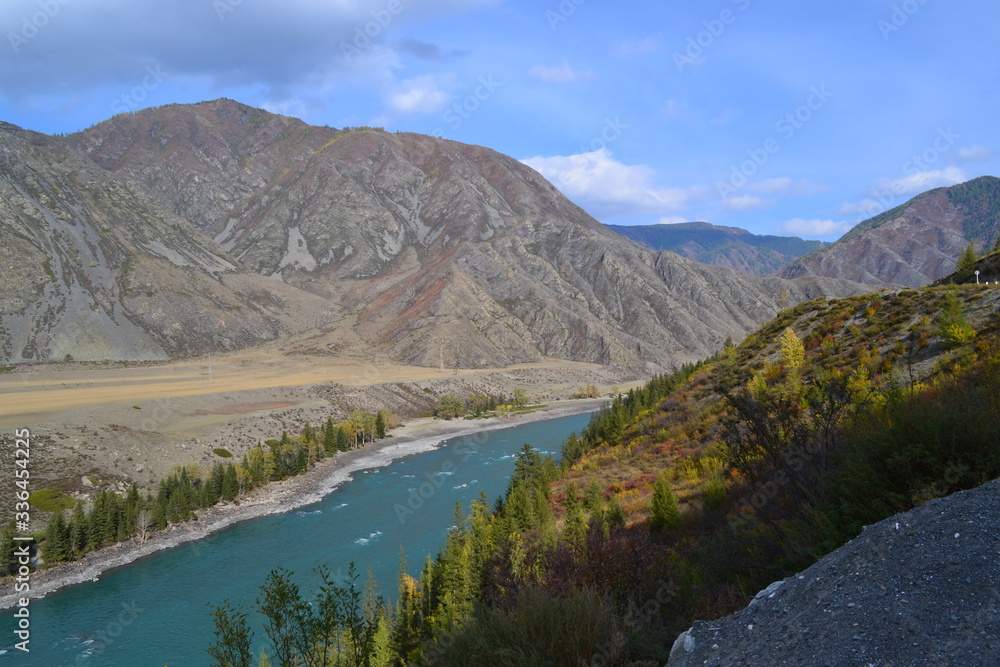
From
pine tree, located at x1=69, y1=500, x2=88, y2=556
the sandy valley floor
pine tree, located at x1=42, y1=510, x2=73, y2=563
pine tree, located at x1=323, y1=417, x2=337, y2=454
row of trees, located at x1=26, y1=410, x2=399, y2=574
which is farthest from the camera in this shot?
pine tree, located at x1=323, y1=417, x2=337, y2=454

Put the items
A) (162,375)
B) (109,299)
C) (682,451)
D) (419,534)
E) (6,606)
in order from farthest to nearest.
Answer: (109,299), (162,375), (419,534), (6,606), (682,451)

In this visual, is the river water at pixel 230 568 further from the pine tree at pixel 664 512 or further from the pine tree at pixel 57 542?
the pine tree at pixel 664 512

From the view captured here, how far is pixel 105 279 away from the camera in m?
123

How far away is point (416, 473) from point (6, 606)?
32689 millimetres

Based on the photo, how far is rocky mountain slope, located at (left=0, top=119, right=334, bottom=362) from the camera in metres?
105

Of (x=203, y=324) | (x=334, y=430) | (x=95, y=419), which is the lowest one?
(x=334, y=430)

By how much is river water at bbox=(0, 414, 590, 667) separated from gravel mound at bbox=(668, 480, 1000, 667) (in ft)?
76.0

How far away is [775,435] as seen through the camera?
10.9 m

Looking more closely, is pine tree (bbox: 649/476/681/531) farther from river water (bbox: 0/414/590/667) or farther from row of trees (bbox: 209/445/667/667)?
river water (bbox: 0/414/590/667)

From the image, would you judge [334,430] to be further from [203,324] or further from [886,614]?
[203,324]

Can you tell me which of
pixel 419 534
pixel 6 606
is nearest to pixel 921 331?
pixel 419 534

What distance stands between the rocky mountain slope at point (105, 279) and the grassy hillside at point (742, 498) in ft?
368

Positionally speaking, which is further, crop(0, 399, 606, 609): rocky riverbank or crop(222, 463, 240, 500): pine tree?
crop(222, 463, 240, 500): pine tree

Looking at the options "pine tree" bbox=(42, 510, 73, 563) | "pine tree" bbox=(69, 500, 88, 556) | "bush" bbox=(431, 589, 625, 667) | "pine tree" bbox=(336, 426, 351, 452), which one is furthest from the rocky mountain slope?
"bush" bbox=(431, 589, 625, 667)
